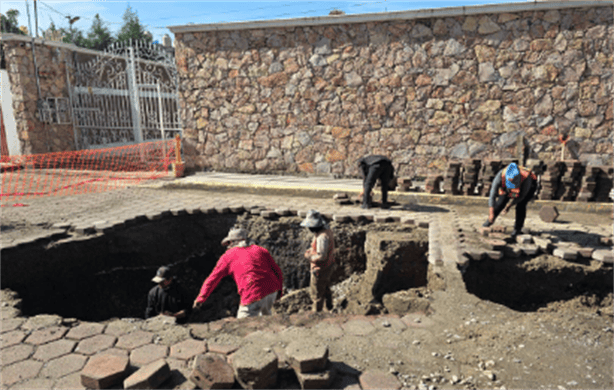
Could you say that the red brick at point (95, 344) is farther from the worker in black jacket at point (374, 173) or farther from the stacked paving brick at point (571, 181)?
the stacked paving brick at point (571, 181)

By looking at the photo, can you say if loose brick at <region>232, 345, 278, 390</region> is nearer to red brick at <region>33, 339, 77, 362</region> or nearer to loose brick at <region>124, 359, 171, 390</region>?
loose brick at <region>124, 359, 171, 390</region>

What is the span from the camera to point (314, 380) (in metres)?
2.78

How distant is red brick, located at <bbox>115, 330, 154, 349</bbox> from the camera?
3491 millimetres

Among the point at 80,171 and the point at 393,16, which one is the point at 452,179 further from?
the point at 80,171

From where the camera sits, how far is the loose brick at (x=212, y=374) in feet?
9.05

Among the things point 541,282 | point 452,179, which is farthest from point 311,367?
point 452,179

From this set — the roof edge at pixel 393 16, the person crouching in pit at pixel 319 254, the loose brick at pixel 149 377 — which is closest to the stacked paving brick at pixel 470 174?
the roof edge at pixel 393 16

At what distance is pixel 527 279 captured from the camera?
17.0 feet

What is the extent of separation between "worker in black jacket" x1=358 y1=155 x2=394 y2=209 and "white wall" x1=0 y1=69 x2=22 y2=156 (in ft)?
37.0

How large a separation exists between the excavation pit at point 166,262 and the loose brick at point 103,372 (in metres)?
3.34

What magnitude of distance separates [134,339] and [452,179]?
21.0 ft

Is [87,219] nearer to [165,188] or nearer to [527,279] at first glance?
[165,188]

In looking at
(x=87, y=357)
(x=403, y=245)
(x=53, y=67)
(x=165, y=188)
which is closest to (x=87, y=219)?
(x=165, y=188)

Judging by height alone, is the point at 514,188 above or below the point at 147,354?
above
